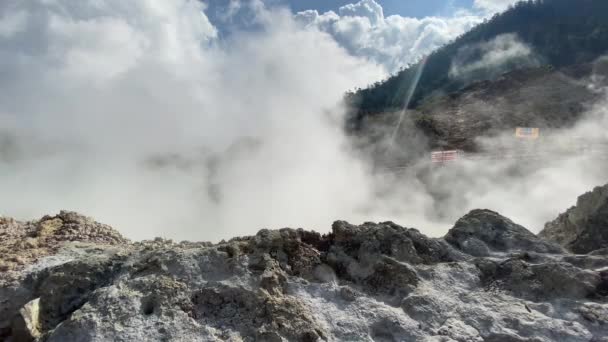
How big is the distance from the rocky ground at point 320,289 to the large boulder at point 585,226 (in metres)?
1.11

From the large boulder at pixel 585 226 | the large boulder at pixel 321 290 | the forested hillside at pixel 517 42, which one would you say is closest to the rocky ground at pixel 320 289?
→ the large boulder at pixel 321 290

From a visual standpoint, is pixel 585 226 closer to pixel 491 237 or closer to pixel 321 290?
pixel 491 237

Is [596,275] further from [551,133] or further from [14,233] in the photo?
[551,133]

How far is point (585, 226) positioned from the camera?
6.00 metres

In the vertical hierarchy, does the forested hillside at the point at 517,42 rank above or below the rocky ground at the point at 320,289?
above

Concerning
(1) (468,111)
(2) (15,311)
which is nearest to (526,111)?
(1) (468,111)

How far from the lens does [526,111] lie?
3362 centimetres

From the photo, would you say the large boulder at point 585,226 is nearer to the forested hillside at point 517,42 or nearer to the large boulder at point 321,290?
the large boulder at point 321,290

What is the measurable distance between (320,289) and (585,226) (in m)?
3.66

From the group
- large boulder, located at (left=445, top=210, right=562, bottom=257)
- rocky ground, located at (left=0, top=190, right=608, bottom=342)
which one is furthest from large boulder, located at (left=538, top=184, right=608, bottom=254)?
rocky ground, located at (left=0, top=190, right=608, bottom=342)

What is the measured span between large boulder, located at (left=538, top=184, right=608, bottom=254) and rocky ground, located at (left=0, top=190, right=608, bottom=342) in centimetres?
111

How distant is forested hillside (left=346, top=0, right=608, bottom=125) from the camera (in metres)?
45.7

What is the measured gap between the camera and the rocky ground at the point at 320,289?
11.9ft

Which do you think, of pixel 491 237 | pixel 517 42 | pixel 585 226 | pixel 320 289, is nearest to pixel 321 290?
pixel 320 289
